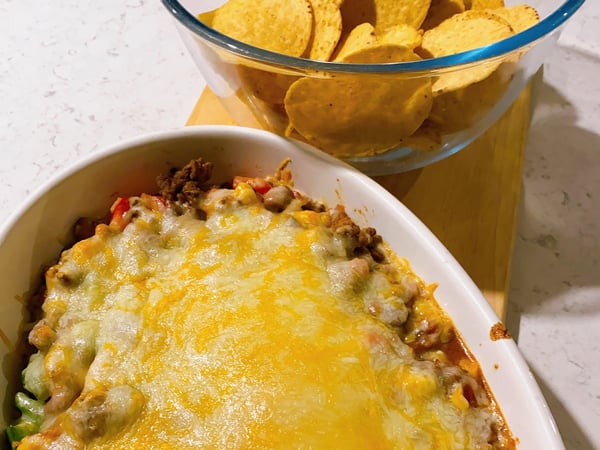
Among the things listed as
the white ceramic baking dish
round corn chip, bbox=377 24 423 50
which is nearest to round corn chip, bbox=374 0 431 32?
round corn chip, bbox=377 24 423 50

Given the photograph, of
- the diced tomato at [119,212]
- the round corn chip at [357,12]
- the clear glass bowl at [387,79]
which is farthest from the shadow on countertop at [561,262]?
the diced tomato at [119,212]

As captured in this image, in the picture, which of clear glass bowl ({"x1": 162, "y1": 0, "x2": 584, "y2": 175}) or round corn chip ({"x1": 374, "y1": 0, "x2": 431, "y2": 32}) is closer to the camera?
clear glass bowl ({"x1": 162, "y1": 0, "x2": 584, "y2": 175})

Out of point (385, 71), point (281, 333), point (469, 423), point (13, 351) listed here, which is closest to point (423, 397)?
point (469, 423)

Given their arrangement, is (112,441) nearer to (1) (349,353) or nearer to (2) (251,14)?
(1) (349,353)

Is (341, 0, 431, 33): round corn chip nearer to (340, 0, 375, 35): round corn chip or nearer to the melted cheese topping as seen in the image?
(340, 0, 375, 35): round corn chip

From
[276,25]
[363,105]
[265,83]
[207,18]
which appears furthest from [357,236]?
[207,18]

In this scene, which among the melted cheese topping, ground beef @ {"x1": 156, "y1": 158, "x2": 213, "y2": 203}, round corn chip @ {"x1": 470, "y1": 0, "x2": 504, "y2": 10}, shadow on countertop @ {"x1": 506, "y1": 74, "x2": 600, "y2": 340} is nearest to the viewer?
the melted cheese topping
